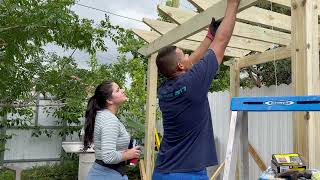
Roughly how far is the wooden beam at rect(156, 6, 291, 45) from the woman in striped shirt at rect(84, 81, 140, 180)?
3.93ft

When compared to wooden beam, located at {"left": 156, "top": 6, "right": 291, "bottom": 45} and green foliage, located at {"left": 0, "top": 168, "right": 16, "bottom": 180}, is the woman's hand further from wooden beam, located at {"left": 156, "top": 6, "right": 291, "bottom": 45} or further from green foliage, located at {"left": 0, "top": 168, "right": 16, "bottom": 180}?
green foliage, located at {"left": 0, "top": 168, "right": 16, "bottom": 180}

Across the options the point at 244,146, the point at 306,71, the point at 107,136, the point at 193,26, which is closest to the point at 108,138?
the point at 107,136

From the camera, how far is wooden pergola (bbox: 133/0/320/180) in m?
1.99

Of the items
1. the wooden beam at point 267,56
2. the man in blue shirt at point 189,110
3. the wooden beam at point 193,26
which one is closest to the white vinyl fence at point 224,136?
the wooden beam at point 267,56

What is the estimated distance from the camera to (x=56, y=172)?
7.36 m

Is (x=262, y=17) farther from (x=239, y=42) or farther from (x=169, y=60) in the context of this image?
(x=169, y=60)

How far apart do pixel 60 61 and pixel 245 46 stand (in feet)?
9.08

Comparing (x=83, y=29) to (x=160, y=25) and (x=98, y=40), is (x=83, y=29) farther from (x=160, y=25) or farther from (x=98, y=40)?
(x=160, y=25)

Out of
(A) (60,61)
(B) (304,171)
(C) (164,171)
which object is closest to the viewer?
(B) (304,171)

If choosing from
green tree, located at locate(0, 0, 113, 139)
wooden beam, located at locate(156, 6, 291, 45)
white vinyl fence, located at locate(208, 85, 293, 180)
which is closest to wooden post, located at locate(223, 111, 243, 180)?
wooden beam, located at locate(156, 6, 291, 45)

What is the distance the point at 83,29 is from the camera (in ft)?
13.1

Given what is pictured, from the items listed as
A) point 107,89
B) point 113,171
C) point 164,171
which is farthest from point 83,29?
point 164,171

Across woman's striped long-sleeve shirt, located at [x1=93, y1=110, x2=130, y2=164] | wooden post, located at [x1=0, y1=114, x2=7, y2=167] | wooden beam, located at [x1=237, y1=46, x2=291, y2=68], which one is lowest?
wooden post, located at [x1=0, y1=114, x2=7, y2=167]

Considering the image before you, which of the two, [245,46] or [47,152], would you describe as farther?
[47,152]
